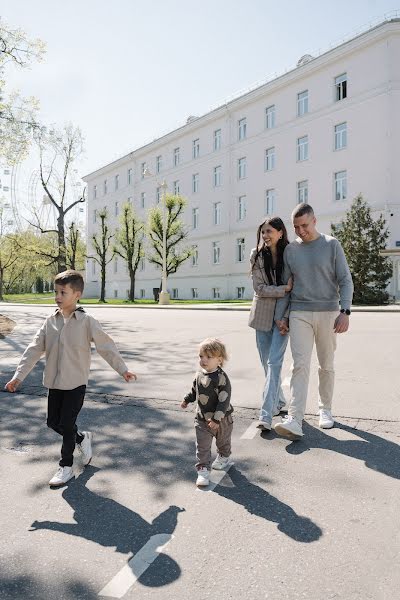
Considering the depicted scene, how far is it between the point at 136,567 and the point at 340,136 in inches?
1339

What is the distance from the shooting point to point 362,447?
4.30 metres

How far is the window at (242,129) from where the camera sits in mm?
40525

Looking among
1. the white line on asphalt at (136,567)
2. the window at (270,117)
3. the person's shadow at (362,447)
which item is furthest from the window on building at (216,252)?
the white line on asphalt at (136,567)

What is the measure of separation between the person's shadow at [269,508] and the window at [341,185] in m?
31.4

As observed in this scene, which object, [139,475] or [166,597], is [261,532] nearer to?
[166,597]

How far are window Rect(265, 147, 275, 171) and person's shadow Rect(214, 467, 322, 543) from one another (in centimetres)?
3653

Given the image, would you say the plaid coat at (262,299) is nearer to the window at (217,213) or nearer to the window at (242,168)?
the window at (242,168)

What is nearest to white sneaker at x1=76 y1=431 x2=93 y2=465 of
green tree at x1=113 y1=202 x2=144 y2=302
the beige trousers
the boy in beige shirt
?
the boy in beige shirt

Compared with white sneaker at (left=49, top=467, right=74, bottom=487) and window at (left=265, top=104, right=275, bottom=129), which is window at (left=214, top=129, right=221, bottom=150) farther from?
white sneaker at (left=49, top=467, right=74, bottom=487)

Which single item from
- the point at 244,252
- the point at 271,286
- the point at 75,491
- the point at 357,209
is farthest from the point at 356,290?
the point at 75,491

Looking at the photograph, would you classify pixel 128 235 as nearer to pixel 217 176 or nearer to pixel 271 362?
pixel 217 176

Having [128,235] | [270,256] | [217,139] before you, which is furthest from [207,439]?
[128,235]

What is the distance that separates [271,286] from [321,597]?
2.99 metres

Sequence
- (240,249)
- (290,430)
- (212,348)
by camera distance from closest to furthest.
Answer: (212,348), (290,430), (240,249)
